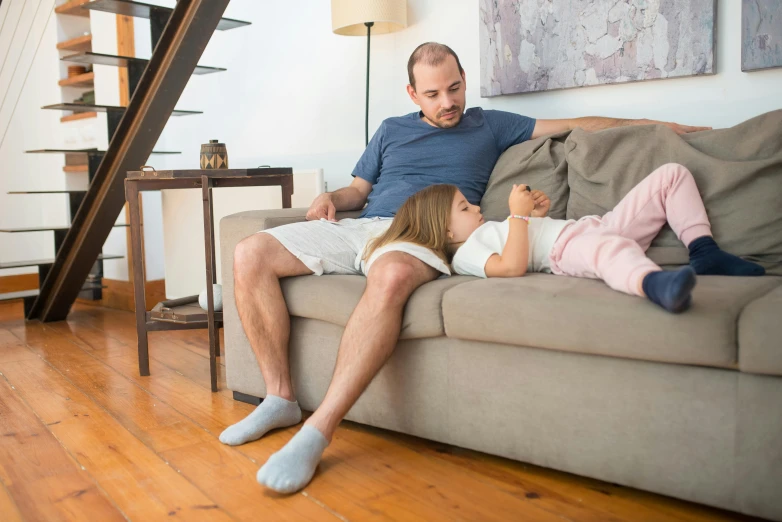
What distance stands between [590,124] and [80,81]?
377 centimetres

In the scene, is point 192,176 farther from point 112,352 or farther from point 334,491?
point 334,491

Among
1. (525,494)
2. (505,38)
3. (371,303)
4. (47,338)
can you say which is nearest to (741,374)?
(525,494)

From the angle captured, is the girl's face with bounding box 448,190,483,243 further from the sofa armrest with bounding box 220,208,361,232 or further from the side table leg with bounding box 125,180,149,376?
the side table leg with bounding box 125,180,149,376

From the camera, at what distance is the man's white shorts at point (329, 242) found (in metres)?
2.22

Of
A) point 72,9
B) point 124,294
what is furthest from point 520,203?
point 72,9

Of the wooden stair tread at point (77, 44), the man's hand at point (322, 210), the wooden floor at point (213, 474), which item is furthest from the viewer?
the wooden stair tread at point (77, 44)

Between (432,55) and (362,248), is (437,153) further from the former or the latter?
(362,248)

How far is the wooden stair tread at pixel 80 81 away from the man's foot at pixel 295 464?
12.7ft

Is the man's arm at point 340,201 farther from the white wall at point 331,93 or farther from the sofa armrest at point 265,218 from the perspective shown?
the white wall at point 331,93

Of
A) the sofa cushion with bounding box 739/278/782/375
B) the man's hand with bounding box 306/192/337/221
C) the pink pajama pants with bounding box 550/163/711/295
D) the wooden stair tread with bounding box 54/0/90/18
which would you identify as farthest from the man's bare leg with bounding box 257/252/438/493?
the wooden stair tread with bounding box 54/0/90/18

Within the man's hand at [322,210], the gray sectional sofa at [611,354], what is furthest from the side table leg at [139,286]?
the man's hand at [322,210]

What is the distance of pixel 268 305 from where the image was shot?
221 centimetres

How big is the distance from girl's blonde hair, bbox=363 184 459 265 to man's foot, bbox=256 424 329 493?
564 millimetres

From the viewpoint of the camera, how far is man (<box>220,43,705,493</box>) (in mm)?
1832
